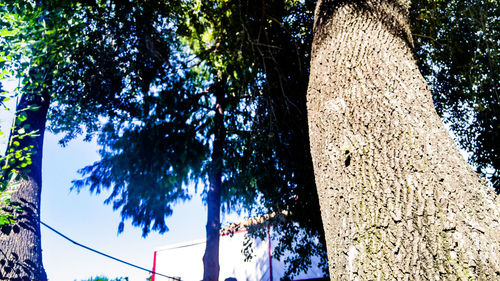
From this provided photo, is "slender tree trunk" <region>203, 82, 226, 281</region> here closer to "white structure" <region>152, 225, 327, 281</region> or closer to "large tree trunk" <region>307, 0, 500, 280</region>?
"white structure" <region>152, 225, 327, 281</region>

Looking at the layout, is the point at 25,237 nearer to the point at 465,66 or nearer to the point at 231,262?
the point at 465,66

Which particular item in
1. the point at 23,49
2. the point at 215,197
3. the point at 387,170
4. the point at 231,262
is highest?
the point at 23,49

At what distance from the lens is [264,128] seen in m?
4.43

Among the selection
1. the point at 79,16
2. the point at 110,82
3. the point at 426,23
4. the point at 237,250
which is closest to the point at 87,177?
the point at 110,82

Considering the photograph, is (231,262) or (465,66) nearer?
(465,66)

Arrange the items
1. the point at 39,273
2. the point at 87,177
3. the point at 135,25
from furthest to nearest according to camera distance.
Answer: the point at 87,177 < the point at 135,25 < the point at 39,273

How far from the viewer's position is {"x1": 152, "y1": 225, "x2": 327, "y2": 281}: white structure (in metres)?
10.3

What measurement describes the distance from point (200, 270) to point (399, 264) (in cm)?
1421

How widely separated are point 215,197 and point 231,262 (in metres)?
7.23

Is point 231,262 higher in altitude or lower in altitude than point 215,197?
lower

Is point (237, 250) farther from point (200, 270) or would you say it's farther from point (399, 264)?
point (399, 264)

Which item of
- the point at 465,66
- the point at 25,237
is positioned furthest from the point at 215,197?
the point at 465,66

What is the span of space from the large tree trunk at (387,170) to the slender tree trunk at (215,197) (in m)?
5.11

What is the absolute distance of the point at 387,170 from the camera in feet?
3.23
